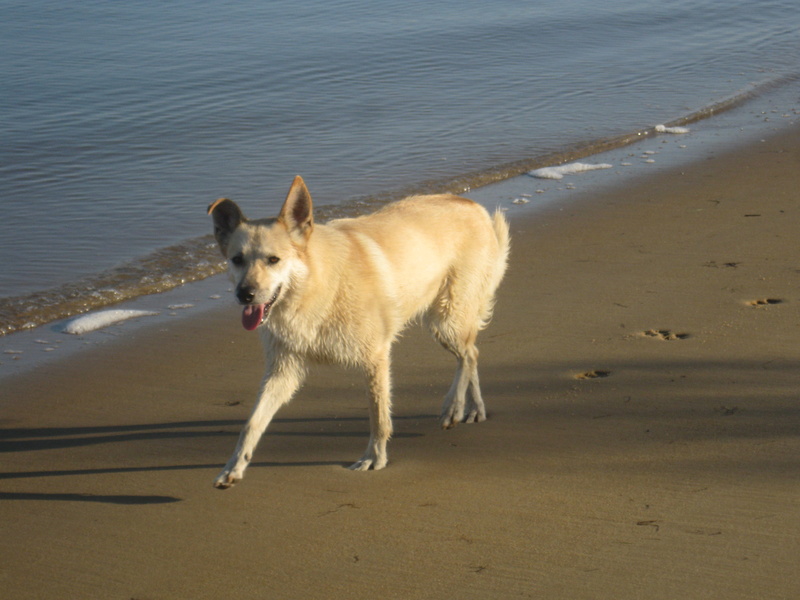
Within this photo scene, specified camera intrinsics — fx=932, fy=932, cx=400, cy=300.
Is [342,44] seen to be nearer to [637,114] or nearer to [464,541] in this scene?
[637,114]

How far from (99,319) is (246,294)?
119 inches

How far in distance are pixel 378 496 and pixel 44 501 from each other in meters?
1.57

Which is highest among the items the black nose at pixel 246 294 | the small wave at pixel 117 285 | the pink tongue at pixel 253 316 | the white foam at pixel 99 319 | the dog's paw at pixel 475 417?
the black nose at pixel 246 294

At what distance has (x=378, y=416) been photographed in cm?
459

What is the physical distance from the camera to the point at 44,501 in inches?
171

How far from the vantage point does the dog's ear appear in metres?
4.36

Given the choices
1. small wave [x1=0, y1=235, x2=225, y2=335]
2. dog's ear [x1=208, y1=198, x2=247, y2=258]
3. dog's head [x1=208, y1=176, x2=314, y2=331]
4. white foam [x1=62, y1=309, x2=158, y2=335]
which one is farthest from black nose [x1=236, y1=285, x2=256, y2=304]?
small wave [x1=0, y1=235, x2=225, y2=335]

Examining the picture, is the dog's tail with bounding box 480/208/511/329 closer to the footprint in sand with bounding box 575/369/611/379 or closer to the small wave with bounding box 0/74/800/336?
the footprint in sand with bounding box 575/369/611/379

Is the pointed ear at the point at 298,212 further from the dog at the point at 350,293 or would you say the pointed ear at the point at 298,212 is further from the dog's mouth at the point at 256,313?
the dog's mouth at the point at 256,313

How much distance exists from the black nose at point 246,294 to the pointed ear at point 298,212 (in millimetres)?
380

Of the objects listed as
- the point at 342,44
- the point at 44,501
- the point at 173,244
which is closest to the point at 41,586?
the point at 44,501

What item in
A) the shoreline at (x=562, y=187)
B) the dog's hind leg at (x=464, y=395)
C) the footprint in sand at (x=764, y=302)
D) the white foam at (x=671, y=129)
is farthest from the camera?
the white foam at (x=671, y=129)

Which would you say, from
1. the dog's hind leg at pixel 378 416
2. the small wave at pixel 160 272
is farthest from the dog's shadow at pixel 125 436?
the small wave at pixel 160 272

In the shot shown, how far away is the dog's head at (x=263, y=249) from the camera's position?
4.23 m
